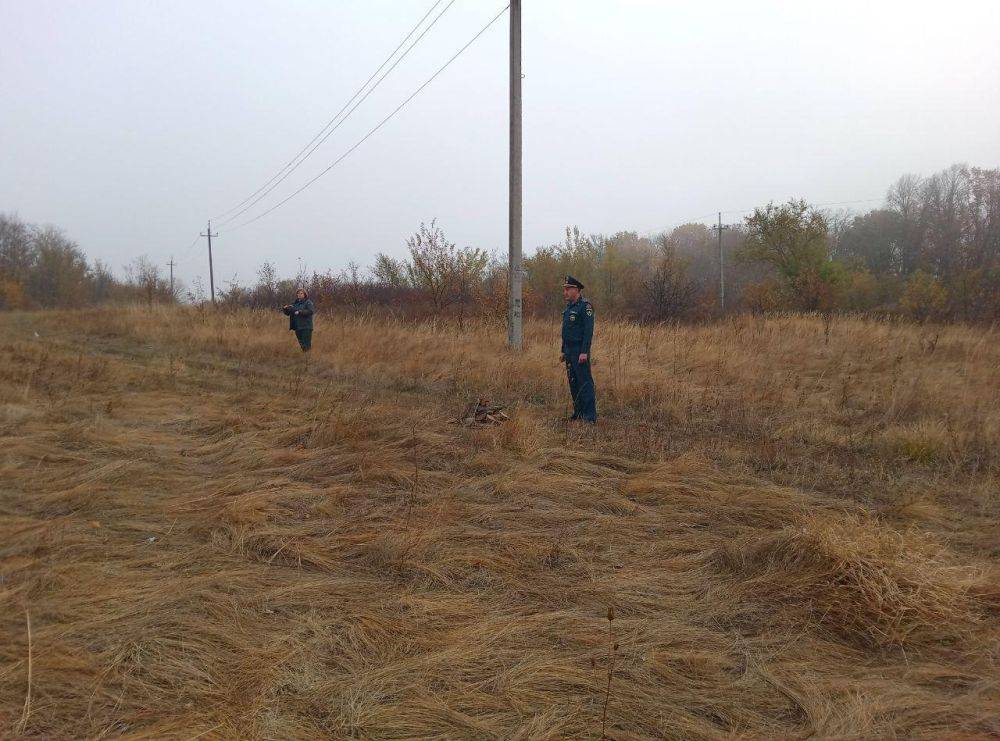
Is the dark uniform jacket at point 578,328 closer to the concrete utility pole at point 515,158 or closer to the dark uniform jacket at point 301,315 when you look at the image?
the concrete utility pole at point 515,158

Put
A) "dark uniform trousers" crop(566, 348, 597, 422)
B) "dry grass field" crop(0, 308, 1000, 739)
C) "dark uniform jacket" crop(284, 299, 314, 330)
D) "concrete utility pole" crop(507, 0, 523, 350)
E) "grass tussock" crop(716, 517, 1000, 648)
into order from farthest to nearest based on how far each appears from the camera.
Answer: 1. "dark uniform jacket" crop(284, 299, 314, 330)
2. "concrete utility pole" crop(507, 0, 523, 350)
3. "dark uniform trousers" crop(566, 348, 597, 422)
4. "grass tussock" crop(716, 517, 1000, 648)
5. "dry grass field" crop(0, 308, 1000, 739)

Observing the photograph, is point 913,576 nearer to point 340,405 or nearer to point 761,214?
point 340,405

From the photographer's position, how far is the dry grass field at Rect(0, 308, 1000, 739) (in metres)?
2.34

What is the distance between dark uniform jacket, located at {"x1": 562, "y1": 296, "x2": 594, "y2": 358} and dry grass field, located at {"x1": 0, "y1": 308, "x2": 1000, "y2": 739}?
3.01 feet

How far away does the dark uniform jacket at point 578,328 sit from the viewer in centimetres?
730

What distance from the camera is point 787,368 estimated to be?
35.3ft

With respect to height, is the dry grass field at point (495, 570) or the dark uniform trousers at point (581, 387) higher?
the dark uniform trousers at point (581, 387)

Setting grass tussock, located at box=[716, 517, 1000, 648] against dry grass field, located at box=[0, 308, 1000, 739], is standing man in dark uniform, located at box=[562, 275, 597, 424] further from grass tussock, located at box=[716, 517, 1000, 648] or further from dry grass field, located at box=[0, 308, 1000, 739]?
grass tussock, located at box=[716, 517, 1000, 648]

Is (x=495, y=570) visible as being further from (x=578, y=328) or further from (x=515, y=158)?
(x=515, y=158)

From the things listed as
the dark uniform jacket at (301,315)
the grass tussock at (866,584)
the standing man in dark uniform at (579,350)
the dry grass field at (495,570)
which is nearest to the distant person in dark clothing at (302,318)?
the dark uniform jacket at (301,315)

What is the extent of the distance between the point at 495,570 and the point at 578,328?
4.29m

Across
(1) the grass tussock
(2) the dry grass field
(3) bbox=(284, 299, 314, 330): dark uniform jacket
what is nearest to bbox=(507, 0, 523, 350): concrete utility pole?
(2) the dry grass field

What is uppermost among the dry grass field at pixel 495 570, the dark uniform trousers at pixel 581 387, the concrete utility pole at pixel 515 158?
the concrete utility pole at pixel 515 158

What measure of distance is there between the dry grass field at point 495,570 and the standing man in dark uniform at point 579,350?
0.33m
